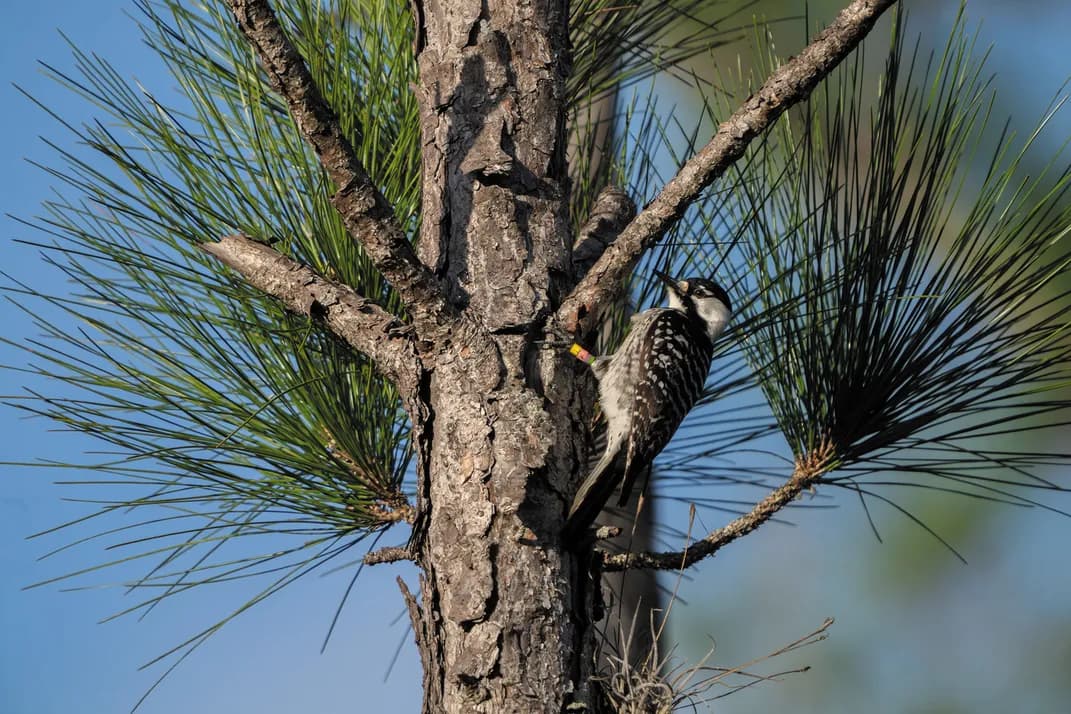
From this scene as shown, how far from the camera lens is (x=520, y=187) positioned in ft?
5.92

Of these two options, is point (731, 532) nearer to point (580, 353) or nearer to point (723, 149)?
point (580, 353)

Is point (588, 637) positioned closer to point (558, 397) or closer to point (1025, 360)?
point (558, 397)

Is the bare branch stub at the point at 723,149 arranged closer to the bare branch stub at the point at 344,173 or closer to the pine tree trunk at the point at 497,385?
the pine tree trunk at the point at 497,385

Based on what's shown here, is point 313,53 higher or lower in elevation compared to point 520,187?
higher

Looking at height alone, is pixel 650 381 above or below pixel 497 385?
above

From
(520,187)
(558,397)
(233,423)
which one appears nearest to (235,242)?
(233,423)

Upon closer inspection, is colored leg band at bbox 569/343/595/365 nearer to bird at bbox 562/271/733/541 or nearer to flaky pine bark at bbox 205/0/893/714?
flaky pine bark at bbox 205/0/893/714

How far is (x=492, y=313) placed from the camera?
1683 mm

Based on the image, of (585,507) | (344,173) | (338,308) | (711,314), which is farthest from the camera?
(711,314)

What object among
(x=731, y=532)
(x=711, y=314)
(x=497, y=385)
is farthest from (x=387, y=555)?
(x=711, y=314)

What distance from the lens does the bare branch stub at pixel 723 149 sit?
155 cm

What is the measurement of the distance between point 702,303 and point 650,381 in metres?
0.49

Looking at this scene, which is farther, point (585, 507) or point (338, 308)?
point (338, 308)

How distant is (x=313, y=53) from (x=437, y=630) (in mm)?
1065
